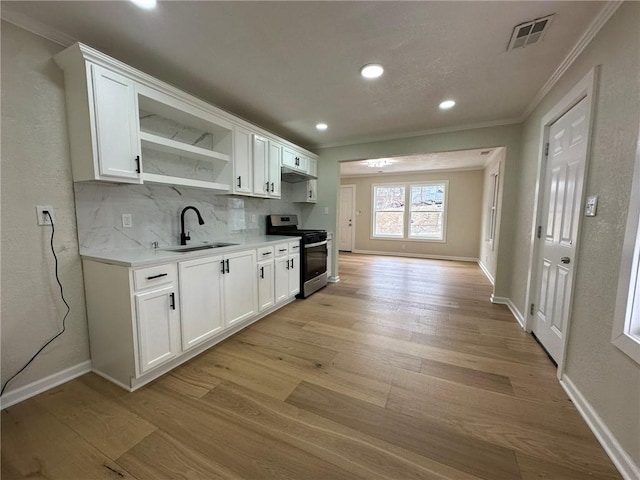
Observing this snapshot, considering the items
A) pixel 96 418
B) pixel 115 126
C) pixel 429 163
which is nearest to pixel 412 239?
pixel 429 163

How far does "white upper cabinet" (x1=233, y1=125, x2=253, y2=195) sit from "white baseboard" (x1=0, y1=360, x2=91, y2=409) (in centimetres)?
194

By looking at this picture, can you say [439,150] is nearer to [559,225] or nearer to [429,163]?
[559,225]

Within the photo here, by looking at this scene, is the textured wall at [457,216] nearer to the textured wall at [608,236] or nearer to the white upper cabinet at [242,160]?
the textured wall at [608,236]

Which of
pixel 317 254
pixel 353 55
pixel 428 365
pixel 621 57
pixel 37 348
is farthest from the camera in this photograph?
pixel 317 254

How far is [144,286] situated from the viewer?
171cm

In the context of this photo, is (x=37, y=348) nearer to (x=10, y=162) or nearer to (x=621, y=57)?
(x=10, y=162)

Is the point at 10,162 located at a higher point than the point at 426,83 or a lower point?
lower

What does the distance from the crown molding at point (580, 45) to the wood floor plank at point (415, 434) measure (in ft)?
8.28

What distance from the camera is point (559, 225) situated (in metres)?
2.12

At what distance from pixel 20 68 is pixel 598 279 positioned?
3775 millimetres

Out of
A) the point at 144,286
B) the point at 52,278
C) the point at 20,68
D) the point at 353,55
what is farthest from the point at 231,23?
the point at 52,278

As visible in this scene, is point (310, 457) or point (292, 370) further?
point (292, 370)

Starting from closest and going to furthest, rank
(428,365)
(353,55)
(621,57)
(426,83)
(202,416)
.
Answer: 1. (621,57)
2. (202,416)
3. (353,55)
4. (428,365)
5. (426,83)

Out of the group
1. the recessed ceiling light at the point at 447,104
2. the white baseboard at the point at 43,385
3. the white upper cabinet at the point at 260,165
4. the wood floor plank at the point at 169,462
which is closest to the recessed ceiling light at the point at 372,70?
the recessed ceiling light at the point at 447,104
